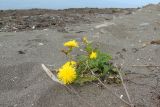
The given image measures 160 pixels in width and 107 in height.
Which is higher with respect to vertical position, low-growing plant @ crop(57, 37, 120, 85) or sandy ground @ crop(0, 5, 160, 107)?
low-growing plant @ crop(57, 37, 120, 85)

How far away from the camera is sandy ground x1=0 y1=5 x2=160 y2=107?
9.25 feet

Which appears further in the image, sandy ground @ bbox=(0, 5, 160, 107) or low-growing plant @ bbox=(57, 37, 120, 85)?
low-growing plant @ bbox=(57, 37, 120, 85)

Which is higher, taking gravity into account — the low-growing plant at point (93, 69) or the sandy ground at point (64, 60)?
the low-growing plant at point (93, 69)

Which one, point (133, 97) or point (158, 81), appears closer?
point (133, 97)

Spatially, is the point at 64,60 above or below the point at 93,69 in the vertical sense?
below

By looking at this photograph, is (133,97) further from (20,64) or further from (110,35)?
(110,35)

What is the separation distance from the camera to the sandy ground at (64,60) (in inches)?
111

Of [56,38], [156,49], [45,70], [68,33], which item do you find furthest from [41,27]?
[45,70]

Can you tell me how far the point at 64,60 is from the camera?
4020 mm

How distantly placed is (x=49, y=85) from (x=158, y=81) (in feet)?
2.78

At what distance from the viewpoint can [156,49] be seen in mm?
4328

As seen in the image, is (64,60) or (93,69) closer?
(93,69)

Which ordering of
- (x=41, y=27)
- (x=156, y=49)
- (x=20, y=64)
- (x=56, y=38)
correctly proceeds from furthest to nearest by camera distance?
(x=41, y=27)
(x=56, y=38)
(x=156, y=49)
(x=20, y=64)

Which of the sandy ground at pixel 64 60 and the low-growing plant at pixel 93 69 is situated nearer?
the sandy ground at pixel 64 60
